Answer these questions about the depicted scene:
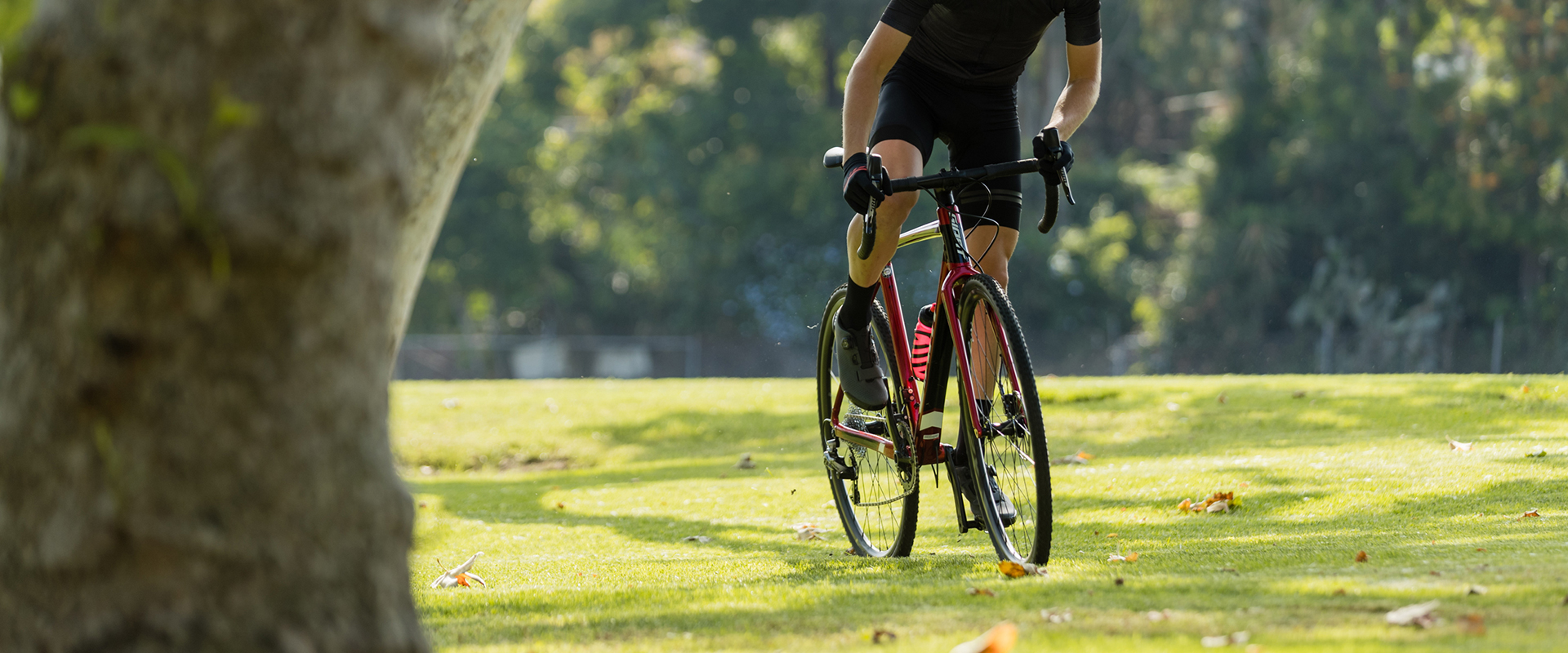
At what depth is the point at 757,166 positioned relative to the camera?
35219 millimetres

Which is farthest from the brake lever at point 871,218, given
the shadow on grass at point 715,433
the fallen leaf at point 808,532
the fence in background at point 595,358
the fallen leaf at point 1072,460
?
the fence in background at point 595,358

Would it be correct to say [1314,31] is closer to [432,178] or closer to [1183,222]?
[1183,222]

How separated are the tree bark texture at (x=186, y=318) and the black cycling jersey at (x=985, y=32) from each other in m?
2.48

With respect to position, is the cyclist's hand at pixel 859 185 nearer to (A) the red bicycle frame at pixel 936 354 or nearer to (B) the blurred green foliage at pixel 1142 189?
(A) the red bicycle frame at pixel 936 354

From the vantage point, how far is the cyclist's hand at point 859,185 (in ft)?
12.0

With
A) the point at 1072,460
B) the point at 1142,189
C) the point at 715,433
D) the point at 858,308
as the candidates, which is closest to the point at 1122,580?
the point at 858,308

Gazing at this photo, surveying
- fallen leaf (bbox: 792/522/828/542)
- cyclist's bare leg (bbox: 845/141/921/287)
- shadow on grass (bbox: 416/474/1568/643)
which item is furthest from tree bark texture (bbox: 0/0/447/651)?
fallen leaf (bbox: 792/522/828/542)

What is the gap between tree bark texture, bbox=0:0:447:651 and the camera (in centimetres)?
168

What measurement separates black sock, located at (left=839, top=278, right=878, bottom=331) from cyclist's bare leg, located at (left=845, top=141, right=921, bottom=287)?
0.16m

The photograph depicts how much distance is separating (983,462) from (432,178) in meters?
1.57

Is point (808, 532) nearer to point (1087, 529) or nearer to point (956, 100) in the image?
point (1087, 529)

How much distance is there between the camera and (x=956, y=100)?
4207mm

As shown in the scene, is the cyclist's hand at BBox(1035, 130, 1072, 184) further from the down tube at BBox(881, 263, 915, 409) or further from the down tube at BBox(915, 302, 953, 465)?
the down tube at BBox(881, 263, 915, 409)

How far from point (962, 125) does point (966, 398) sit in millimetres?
880
